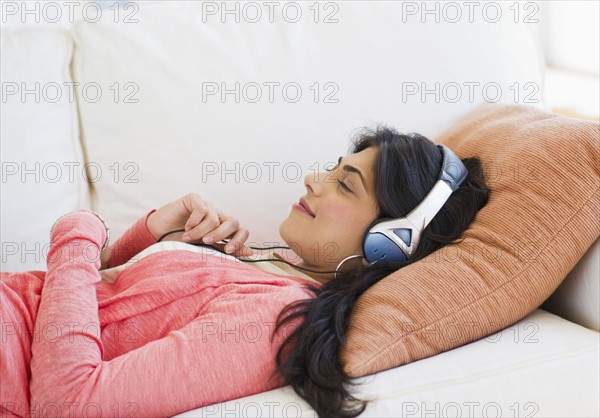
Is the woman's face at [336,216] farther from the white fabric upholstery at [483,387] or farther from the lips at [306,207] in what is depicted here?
the white fabric upholstery at [483,387]

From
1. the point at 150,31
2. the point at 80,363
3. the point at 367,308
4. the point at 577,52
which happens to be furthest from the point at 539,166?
the point at 577,52

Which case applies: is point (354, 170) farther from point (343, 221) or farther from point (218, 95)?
point (218, 95)

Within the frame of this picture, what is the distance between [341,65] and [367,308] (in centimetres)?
68

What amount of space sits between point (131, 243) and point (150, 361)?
463 millimetres

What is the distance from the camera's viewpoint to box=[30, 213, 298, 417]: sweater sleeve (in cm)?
92

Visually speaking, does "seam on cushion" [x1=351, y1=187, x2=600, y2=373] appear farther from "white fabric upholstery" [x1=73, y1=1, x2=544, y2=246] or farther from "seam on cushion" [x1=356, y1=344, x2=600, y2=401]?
"white fabric upholstery" [x1=73, y1=1, x2=544, y2=246]

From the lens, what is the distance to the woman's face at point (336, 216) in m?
1.23

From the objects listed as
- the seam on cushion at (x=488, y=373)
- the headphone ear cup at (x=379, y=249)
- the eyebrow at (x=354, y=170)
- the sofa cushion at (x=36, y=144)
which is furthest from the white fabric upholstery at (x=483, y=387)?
the sofa cushion at (x=36, y=144)

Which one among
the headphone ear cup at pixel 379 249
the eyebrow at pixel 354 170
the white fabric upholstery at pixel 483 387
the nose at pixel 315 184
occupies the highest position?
the eyebrow at pixel 354 170

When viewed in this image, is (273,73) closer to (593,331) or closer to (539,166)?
(539,166)

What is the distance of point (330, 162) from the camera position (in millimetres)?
1500

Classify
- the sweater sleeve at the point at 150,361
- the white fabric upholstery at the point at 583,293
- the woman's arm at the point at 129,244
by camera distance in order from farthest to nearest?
the woman's arm at the point at 129,244 < the white fabric upholstery at the point at 583,293 < the sweater sleeve at the point at 150,361

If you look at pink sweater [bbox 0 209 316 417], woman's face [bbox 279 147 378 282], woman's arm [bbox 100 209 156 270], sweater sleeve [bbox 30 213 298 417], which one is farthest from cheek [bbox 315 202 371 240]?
woman's arm [bbox 100 209 156 270]

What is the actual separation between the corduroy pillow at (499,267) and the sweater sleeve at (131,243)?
49 centimetres
